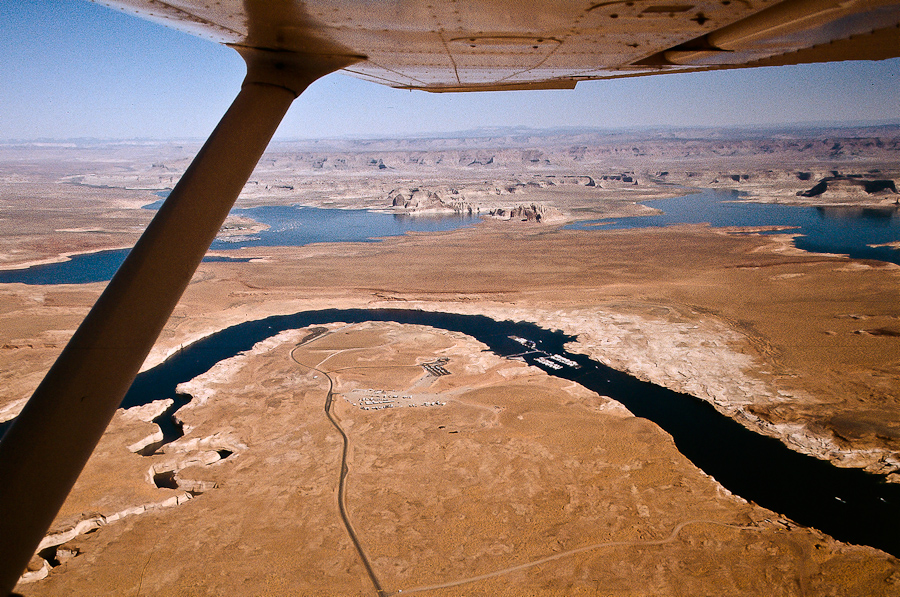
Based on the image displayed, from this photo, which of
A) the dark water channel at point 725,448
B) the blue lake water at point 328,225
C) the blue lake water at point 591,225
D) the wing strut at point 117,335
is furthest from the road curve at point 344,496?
the blue lake water at point 328,225

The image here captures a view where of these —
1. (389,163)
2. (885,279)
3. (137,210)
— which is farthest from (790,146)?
(137,210)

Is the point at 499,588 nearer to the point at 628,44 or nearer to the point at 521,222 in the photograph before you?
the point at 628,44

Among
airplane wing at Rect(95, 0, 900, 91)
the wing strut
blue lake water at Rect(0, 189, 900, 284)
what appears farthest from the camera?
blue lake water at Rect(0, 189, 900, 284)

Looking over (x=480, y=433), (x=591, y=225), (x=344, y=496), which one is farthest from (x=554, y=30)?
(x=591, y=225)

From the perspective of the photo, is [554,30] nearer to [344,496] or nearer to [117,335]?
[117,335]

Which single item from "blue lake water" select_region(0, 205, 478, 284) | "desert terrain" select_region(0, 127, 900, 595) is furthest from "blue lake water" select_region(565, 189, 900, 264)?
"blue lake water" select_region(0, 205, 478, 284)

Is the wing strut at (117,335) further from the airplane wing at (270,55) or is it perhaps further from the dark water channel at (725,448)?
the dark water channel at (725,448)

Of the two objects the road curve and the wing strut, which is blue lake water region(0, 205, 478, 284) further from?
the wing strut
